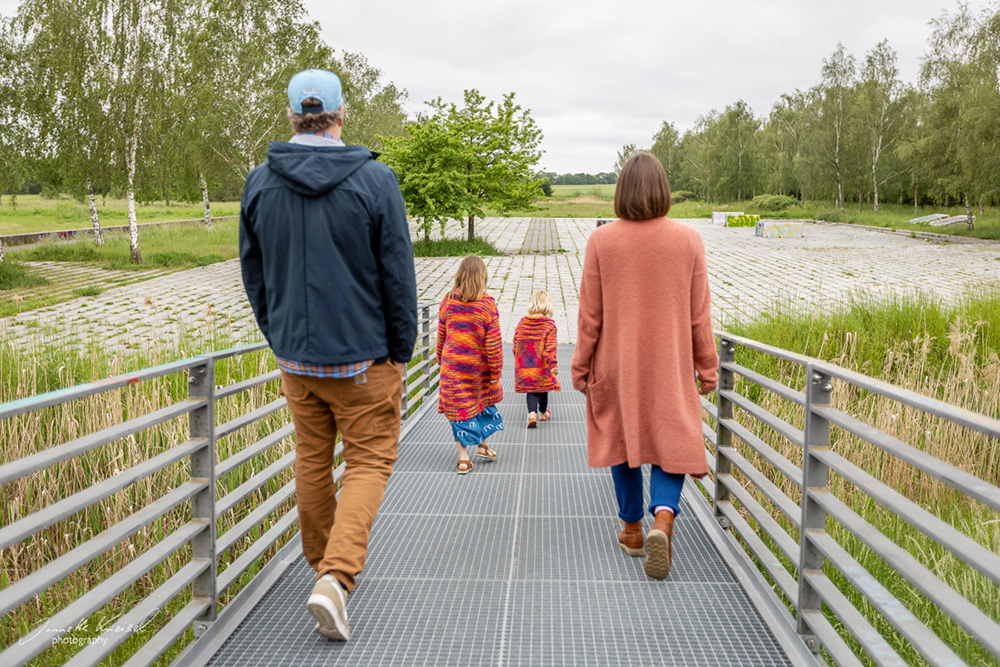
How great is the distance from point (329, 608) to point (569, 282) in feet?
53.6

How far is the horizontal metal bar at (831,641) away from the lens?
7.48 feet

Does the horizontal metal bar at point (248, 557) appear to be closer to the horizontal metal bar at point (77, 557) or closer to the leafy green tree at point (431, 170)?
the horizontal metal bar at point (77, 557)

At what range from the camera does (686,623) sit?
2787 mm

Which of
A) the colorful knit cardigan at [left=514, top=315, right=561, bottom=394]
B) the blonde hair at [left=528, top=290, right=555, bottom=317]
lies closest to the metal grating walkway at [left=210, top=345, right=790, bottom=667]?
the colorful knit cardigan at [left=514, top=315, right=561, bottom=394]

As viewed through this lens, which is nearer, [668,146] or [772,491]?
[772,491]

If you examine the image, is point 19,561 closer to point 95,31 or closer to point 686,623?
point 686,623

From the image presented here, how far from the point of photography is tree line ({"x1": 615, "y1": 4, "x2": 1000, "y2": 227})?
30.3 m

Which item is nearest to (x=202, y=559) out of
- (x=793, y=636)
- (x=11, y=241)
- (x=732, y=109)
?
(x=793, y=636)

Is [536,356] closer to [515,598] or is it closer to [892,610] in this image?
[515,598]

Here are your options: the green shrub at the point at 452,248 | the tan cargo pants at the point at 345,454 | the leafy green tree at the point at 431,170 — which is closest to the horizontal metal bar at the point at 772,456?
the tan cargo pants at the point at 345,454

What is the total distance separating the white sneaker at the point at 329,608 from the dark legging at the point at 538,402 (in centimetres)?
379

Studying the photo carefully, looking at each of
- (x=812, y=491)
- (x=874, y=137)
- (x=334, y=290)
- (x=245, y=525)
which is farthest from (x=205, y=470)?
(x=874, y=137)

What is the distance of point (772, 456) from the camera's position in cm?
310

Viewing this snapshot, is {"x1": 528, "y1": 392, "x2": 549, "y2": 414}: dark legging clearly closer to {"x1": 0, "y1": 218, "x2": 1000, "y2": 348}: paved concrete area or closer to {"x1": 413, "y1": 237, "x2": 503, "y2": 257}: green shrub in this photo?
{"x1": 0, "y1": 218, "x2": 1000, "y2": 348}: paved concrete area
